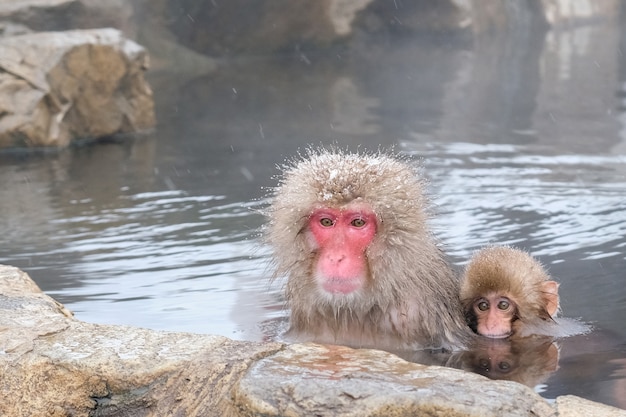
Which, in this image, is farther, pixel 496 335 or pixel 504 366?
pixel 496 335

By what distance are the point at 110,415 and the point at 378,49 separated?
1726cm

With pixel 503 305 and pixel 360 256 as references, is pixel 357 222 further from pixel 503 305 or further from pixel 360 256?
pixel 503 305

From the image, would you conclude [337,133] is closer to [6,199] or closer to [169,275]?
[6,199]

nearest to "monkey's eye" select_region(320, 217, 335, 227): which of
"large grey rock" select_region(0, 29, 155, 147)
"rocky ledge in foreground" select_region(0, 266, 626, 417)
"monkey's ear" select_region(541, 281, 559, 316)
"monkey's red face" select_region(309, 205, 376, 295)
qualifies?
"monkey's red face" select_region(309, 205, 376, 295)

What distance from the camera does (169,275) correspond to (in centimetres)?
514

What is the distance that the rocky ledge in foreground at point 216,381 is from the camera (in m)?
2.47

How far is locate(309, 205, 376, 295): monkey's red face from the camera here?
11.3 feet

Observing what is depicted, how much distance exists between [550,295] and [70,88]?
6590 millimetres

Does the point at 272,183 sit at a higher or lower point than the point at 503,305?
lower

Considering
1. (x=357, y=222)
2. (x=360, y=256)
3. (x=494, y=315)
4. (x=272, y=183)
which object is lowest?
(x=272, y=183)

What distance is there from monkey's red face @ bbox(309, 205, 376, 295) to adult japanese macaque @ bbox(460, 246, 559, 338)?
2.38 ft

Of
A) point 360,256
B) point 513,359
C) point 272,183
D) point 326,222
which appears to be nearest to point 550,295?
point 513,359

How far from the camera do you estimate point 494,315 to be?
13.2ft

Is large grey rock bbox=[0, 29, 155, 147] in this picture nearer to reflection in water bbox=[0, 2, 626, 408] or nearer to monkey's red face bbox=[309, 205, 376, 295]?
reflection in water bbox=[0, 2, 626, 408]
